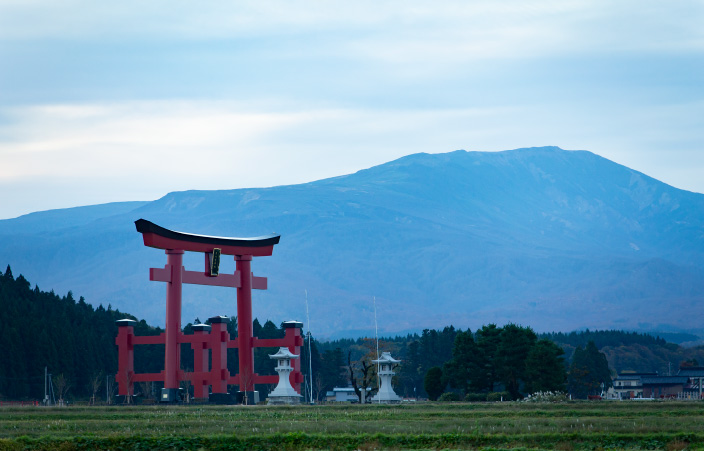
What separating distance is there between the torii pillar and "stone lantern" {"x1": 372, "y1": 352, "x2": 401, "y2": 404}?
9463 millimetres

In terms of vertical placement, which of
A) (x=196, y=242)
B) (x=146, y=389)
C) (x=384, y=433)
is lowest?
(x=384, y=433)

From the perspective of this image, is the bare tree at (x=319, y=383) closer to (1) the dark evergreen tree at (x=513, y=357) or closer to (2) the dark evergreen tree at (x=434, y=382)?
(2) the dark evergreen tree at (x=434, y=382)

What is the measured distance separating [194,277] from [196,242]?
251 centimetres

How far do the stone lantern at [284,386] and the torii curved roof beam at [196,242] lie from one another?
26.8 feet

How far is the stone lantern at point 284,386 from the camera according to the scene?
7462 centimetres

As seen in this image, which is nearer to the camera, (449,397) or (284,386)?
(449,397)

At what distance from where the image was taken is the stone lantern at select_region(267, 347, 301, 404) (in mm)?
74625

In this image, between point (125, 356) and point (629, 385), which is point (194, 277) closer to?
point (125, 356)

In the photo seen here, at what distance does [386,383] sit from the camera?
2977 inches

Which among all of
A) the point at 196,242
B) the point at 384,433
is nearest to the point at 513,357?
the point at 196,242

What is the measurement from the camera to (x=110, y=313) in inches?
4446

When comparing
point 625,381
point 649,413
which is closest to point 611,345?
point 625,381

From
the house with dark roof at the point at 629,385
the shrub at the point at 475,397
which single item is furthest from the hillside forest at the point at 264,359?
the house with dark roof at the point at 629,385

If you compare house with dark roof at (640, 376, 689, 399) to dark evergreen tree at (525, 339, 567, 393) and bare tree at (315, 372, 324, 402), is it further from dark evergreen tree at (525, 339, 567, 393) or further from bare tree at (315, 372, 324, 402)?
dark evergreen tree at (525, 339, 567, 393)
